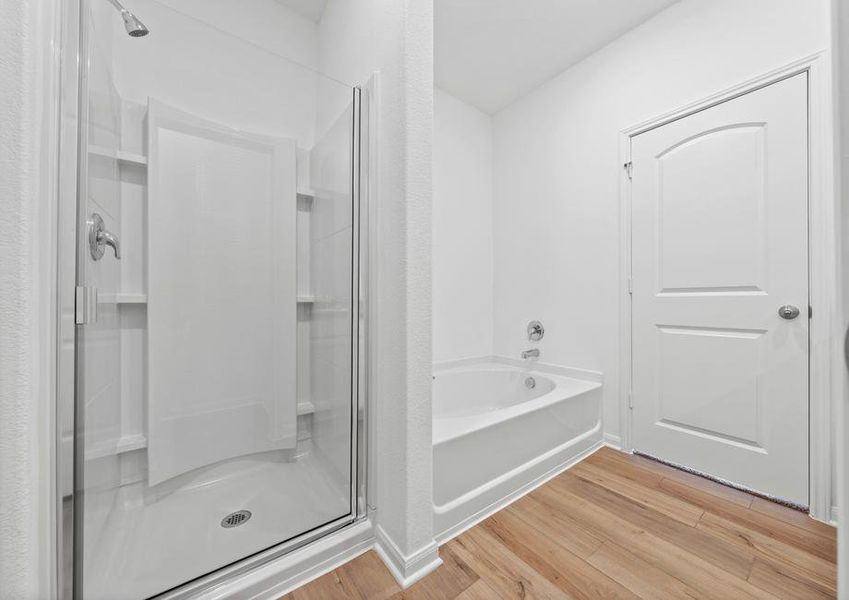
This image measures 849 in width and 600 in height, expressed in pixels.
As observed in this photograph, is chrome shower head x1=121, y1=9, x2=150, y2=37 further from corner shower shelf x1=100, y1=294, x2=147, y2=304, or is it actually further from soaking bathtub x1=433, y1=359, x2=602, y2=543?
soaking bathtub x1=433, y1=359, x2=602, y2=543

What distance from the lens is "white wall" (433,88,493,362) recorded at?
2.52 metres

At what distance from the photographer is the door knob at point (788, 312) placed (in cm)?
146

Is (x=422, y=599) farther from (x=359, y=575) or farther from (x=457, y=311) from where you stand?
(x=457, y=311)

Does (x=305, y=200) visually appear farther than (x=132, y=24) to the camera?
Yes

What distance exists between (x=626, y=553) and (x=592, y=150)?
7.01 ft

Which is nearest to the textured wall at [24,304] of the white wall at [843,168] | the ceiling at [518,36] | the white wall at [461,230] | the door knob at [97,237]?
the door knob at [97,237]

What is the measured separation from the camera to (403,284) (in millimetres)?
1123

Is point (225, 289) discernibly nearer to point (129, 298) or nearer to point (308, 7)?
point (129, 298)

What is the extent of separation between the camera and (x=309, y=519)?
4.05 feet

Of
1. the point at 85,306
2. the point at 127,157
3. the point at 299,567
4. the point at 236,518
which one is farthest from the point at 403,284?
the point at 127,157

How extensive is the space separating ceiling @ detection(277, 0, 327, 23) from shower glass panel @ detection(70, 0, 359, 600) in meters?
0.77

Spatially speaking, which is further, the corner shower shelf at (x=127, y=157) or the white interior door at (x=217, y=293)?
the white interior door at (x=217, y=293)

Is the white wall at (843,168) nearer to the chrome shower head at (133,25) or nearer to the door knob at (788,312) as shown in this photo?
the door knob at (788,312)

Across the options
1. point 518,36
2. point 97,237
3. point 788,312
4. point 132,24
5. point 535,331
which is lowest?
point 535,331
